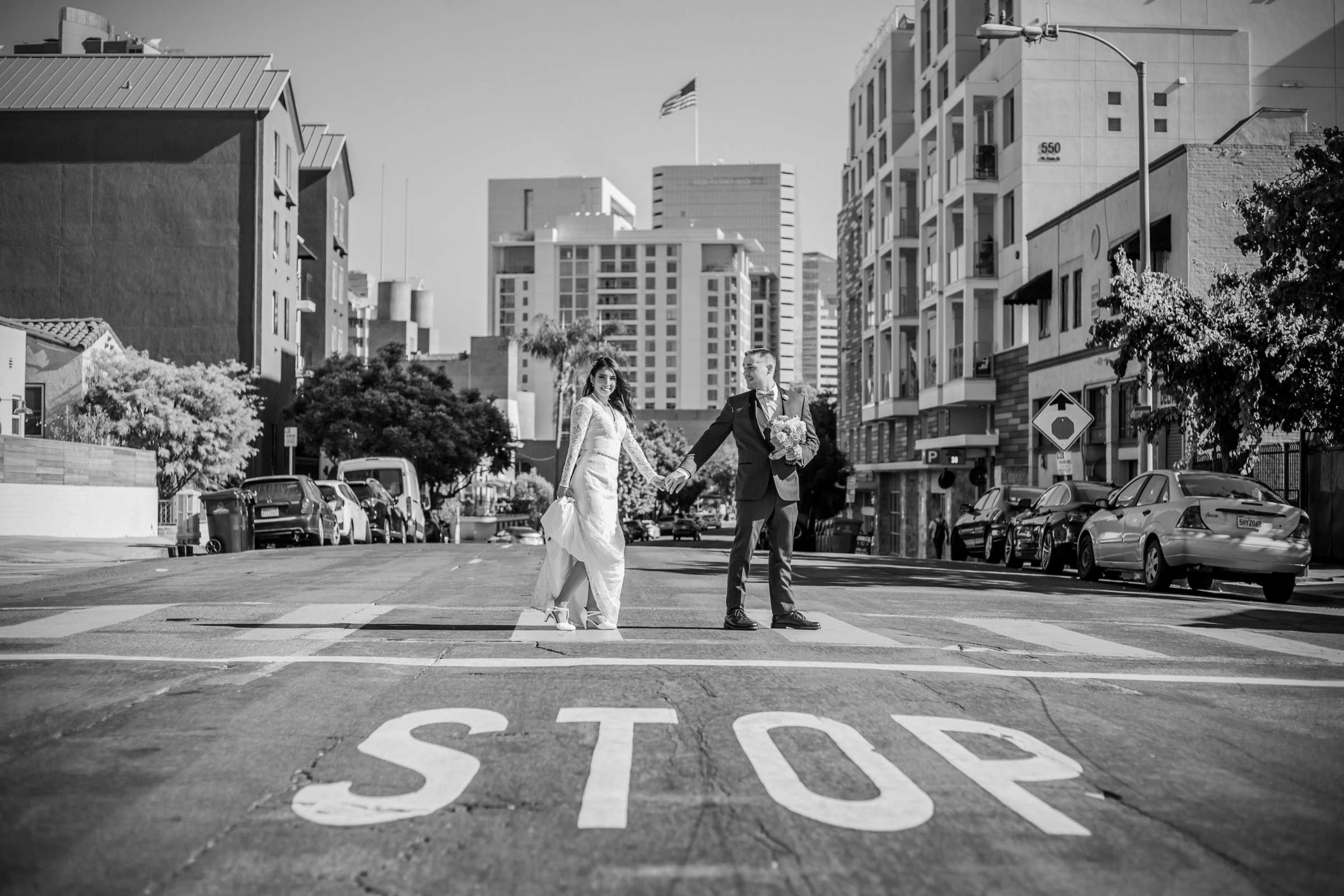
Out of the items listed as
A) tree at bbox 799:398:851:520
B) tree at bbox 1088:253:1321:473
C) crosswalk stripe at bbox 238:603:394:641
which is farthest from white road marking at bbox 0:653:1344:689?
tree at bbox 799:398:851:520

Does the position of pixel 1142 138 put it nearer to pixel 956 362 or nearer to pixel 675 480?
pixel 675 480

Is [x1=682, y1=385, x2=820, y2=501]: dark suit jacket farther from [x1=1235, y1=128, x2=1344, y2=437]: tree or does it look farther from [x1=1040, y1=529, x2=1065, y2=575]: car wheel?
[x1=1040, y1=529, x2=1065, y2=575]: car wheel

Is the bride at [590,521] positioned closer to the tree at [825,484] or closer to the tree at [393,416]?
the tree at [393,416]

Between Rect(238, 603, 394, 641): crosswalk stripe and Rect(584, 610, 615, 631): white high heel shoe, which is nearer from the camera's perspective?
Rect(238, 603, 394, 641): crosswalk stripe

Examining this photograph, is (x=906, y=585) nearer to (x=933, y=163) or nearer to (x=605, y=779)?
(x=605, y=779)

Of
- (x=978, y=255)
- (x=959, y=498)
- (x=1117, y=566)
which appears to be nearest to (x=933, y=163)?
(x=978, y=255)

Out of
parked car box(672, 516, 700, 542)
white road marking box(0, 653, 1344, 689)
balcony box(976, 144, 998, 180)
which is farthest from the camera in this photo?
parked car box(672, 516, 700, 542)

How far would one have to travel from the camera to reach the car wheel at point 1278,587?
56.2 ft

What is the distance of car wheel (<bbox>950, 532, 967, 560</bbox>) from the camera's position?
1276 inches

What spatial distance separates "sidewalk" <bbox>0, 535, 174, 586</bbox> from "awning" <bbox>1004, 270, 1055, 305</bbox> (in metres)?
24.0

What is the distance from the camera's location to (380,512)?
1518 inches

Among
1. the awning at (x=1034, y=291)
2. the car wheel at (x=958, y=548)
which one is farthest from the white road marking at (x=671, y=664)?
the awning at (x=1034, y=291)

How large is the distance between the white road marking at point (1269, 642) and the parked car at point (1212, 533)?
5.63 metres

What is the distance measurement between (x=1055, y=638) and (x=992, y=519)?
64.9ft
